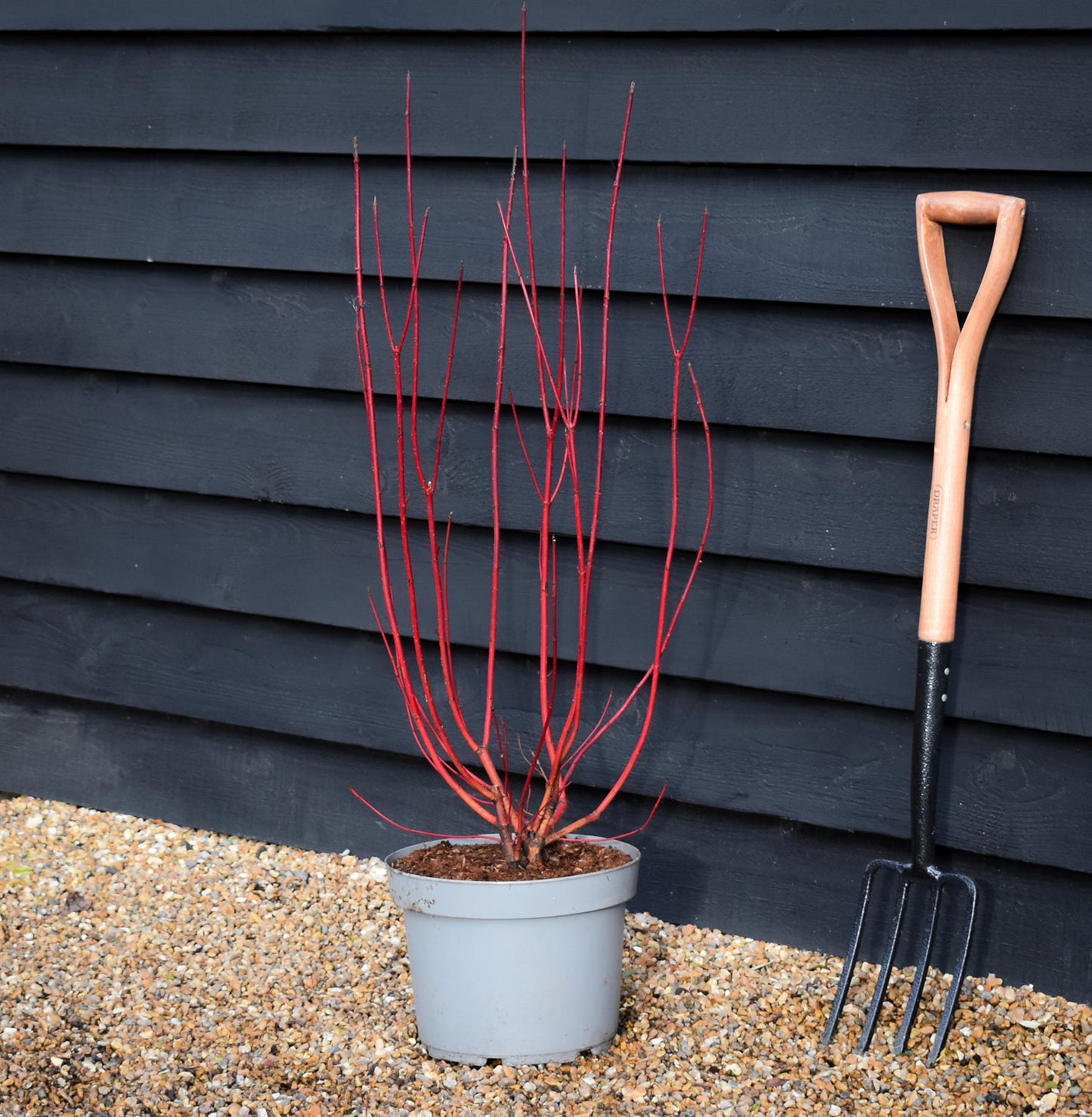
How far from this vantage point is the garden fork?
6.29ft

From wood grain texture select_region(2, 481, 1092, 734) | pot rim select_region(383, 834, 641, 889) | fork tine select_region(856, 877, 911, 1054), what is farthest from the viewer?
wood grain texture select_region(2, 481, 1092, 734)

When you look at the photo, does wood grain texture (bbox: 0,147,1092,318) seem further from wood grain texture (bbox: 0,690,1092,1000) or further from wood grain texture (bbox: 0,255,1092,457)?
wood grain texture (bbox: 0,690,1092,1000)

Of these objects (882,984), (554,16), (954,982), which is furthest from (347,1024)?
(554,16)

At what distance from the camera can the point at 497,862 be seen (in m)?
2.02

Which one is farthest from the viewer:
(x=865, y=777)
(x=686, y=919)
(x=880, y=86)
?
(x=686, y=919)

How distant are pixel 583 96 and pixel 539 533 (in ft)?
2.45

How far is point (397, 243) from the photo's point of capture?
2.42 m

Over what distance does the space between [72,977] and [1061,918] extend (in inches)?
63.7

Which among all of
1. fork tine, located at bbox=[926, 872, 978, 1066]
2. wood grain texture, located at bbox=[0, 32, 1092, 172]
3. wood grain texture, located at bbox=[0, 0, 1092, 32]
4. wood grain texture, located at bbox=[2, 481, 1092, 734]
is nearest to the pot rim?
wood grain texture, located at bbox=[2, 481, 1092, 734]

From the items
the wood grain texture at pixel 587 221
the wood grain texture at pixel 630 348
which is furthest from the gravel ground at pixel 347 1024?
the wood grain texture at pixel 587 221

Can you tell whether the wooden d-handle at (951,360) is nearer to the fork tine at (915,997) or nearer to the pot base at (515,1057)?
the fork tine at (915,997)

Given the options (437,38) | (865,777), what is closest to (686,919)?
(865,777)

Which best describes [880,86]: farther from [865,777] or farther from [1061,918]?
[1061,918]

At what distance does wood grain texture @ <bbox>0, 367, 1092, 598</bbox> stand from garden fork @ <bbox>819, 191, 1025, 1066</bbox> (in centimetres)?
14
